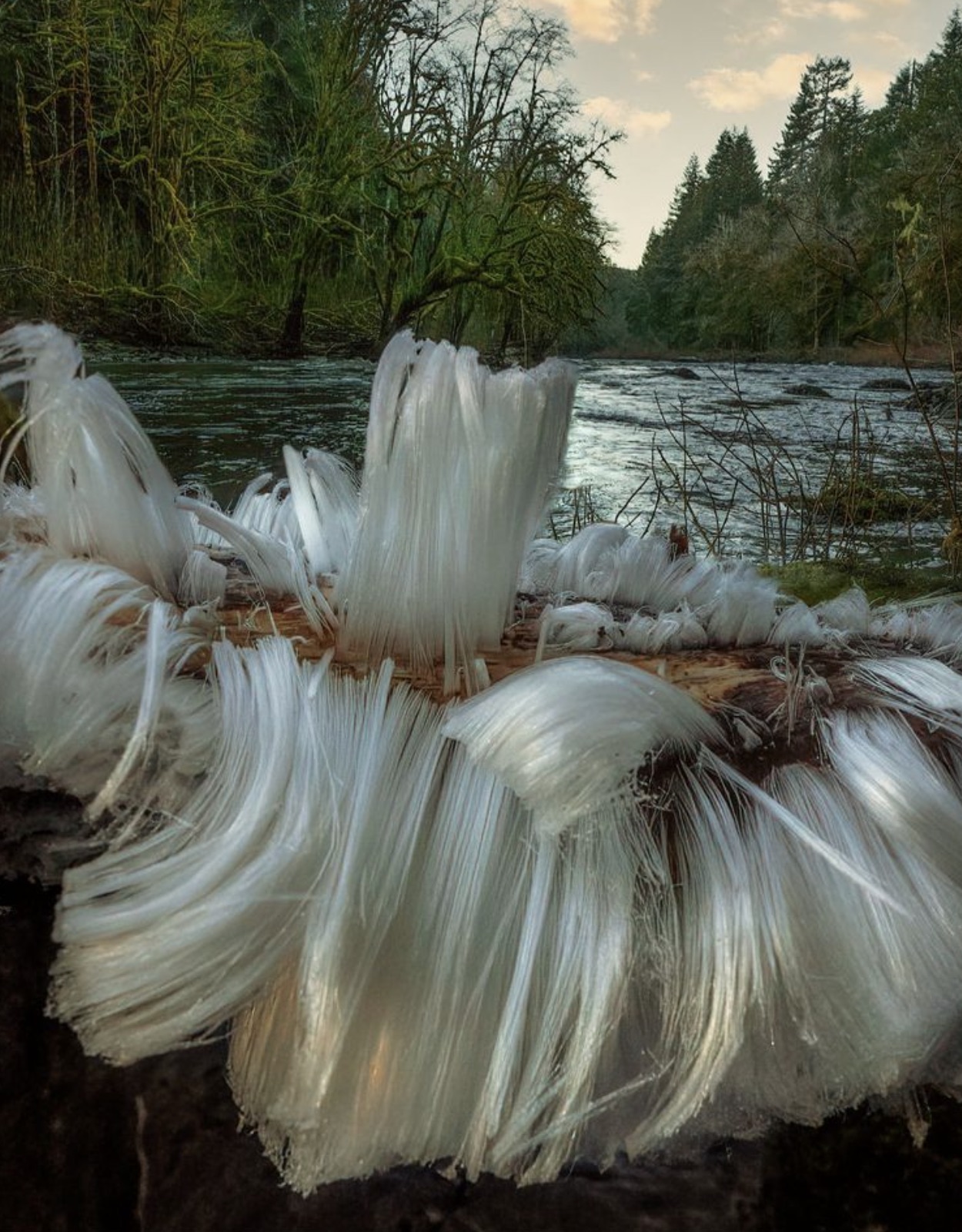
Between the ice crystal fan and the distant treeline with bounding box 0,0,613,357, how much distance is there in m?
1.25

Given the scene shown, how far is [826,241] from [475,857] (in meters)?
2.43

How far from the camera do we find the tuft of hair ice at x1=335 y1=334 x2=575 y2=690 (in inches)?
12.0

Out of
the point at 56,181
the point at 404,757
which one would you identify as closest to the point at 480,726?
the point at 404,757

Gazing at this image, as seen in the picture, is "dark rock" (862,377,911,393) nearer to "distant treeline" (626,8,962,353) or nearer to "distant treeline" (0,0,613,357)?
"distant treeline" (626,8,962,353)

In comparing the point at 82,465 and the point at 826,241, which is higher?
the point at 826,241

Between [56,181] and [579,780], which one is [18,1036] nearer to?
[579,780]

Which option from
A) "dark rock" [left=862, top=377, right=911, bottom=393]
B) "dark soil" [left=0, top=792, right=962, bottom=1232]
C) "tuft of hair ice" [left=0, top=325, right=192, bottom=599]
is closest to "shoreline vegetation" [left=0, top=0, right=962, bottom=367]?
"tuft of hair ice" [left=0, top=325, right=192, bottom=599]

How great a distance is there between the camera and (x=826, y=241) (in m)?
2.24

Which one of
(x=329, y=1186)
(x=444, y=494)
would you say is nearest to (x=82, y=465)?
(x=444, y=494)

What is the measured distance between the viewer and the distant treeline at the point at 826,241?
75.1 inches

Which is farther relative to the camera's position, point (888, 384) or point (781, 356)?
point (781, 356)

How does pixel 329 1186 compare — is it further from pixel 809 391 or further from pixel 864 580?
pixel 809 391

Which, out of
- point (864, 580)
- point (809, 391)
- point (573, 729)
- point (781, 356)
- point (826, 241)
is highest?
point (826, 241)

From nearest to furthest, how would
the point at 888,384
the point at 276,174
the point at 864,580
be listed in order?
the point at 864,580
the point at 276,174
the point at 888,384
